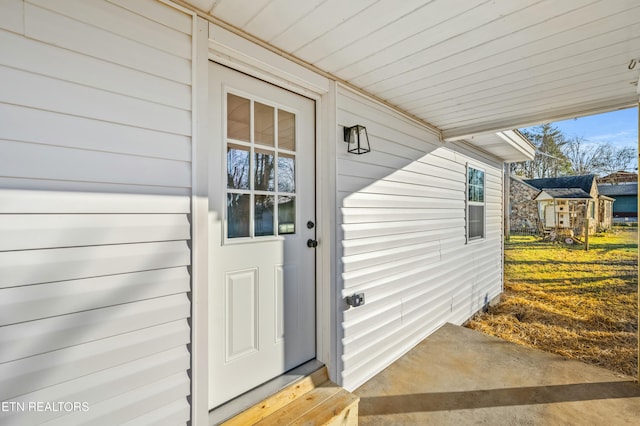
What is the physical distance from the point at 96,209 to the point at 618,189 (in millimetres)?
14646

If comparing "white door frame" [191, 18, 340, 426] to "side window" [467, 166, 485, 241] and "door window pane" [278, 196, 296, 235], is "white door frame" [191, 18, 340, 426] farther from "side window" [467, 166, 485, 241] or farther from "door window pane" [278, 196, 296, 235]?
"side window" [467, 166, 485, 241]

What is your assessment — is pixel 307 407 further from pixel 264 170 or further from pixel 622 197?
pixel 622 197

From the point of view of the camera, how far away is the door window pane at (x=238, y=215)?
172cm

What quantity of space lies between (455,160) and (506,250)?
19.2 feet

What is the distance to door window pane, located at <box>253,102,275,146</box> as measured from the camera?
1830 mm

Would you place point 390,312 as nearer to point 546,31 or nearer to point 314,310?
point 314,310

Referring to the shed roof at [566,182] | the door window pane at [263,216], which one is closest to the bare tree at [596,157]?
the shed roof at [566,182]

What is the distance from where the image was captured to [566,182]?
9625 millimetres

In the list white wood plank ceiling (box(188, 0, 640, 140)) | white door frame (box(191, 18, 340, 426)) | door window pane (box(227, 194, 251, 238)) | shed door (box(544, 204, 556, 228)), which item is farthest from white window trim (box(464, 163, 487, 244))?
shed door (box(544, 204, 556, 228))

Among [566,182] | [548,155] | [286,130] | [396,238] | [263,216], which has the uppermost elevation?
[548,155]

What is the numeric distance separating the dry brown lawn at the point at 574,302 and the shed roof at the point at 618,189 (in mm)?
2147

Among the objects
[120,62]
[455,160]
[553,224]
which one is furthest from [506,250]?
[120,62]

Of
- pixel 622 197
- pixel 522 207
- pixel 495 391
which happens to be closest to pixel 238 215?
pixel 495 391

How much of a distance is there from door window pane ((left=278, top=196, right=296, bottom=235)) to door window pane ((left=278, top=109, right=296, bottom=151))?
0.37 m
